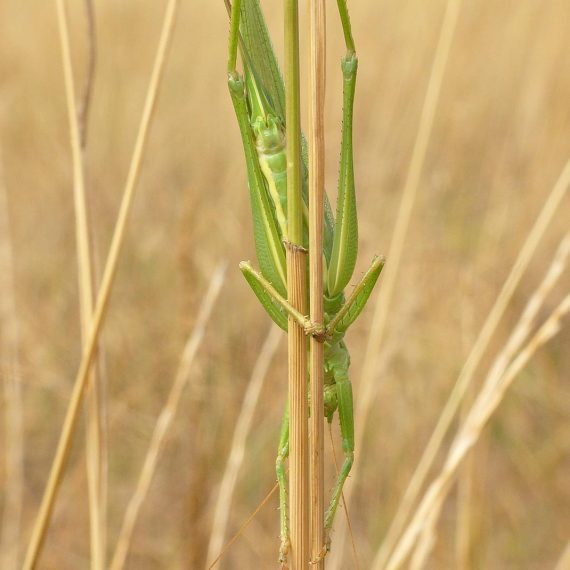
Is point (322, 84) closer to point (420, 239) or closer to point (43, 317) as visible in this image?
point (420, 239)

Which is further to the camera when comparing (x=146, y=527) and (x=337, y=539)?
(x=146, y=527)

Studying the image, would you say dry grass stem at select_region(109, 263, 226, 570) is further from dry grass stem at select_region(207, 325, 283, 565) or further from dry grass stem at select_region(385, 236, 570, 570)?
dry grass stem at select_region(385, 236, 570, 570)

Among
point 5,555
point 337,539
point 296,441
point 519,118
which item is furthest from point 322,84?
point 519,118

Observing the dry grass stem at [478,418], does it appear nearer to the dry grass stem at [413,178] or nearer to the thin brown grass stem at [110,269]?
the dry grass stem at [413,178]

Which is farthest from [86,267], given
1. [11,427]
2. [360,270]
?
[360,270]

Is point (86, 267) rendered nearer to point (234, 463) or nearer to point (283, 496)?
point (283, 496)
